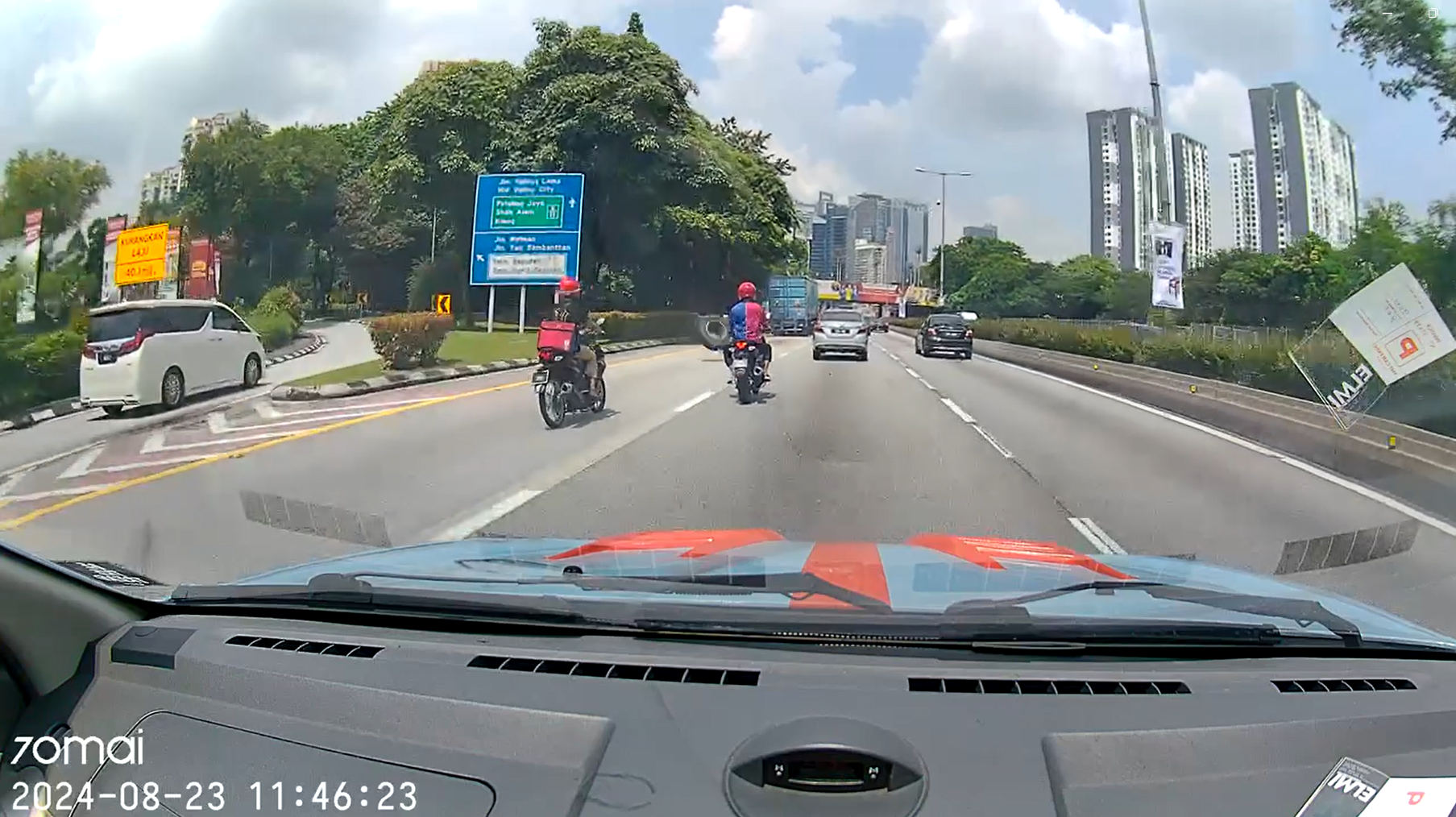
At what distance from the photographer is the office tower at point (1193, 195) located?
1364 centimetres

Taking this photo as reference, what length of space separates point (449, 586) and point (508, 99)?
12.0m

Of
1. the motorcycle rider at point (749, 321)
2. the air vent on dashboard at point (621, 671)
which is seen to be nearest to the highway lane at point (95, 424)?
the motorcycle rider at point (749, 321)

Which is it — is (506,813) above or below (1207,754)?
below

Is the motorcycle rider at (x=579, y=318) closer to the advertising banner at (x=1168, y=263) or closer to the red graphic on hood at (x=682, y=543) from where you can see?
the red graphic on hood at (x=682, y=543)

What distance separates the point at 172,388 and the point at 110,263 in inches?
88.0

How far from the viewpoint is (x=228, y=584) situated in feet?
10.8

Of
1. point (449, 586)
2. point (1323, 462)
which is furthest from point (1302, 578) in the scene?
point (1323, 462)

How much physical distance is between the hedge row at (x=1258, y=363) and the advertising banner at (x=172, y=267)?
11.9 metres

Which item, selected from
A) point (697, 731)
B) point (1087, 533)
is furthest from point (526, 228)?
point (697, 731)

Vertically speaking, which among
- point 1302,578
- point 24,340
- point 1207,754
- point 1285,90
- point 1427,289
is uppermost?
point 1285,90

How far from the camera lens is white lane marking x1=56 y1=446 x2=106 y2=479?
9023 mm

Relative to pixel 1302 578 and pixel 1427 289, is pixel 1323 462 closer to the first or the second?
pixel 1427 289

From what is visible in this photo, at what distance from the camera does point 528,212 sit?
15398 mm

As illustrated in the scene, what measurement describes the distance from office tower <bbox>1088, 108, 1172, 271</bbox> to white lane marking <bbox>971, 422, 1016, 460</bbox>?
3912 millimetres
